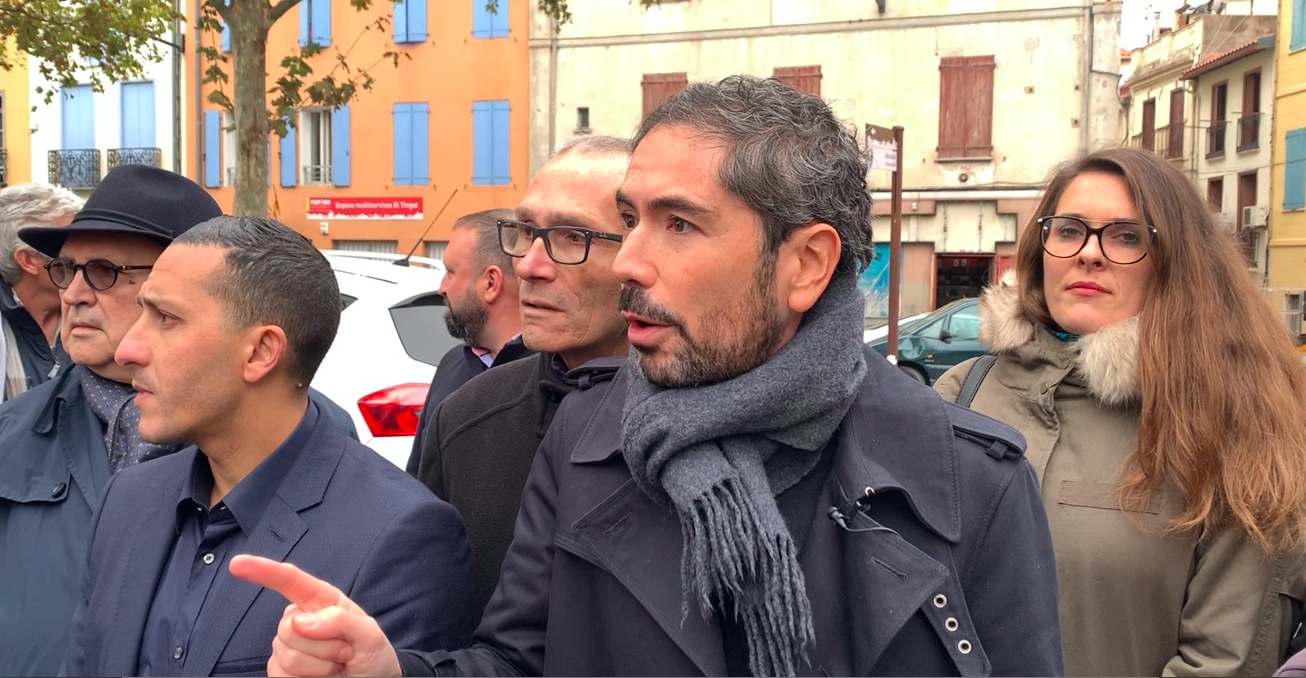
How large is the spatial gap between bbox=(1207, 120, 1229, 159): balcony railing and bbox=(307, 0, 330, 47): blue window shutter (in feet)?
85.3

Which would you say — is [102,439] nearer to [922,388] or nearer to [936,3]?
[922,388]

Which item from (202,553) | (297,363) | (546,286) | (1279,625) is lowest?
(1279,625)

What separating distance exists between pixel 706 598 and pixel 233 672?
0.92m

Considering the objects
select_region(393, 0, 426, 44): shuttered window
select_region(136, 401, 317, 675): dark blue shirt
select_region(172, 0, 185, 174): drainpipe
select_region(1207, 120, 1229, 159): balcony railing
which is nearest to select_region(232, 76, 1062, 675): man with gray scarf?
select_region(136, 401, 317, 675): dark blue shirt

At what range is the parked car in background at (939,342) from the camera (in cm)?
1412

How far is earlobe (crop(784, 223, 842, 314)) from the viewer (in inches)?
69.7

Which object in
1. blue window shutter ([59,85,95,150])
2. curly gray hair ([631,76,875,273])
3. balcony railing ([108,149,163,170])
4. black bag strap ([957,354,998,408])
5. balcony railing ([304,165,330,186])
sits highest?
blue window shutter ([59,85,95,150])

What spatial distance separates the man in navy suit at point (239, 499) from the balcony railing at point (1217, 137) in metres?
36.2

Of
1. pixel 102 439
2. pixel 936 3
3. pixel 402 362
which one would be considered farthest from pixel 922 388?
pixel 936 3

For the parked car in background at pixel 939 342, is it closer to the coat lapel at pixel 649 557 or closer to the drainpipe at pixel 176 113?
the coat lapel at pixel 649 557

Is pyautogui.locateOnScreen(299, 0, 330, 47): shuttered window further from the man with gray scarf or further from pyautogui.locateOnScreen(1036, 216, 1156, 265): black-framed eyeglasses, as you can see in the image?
the man with gray scarf

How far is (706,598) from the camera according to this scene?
1.60 meters

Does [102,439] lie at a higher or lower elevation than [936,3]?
lower

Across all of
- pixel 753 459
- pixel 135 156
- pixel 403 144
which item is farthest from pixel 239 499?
pixel 135 156
